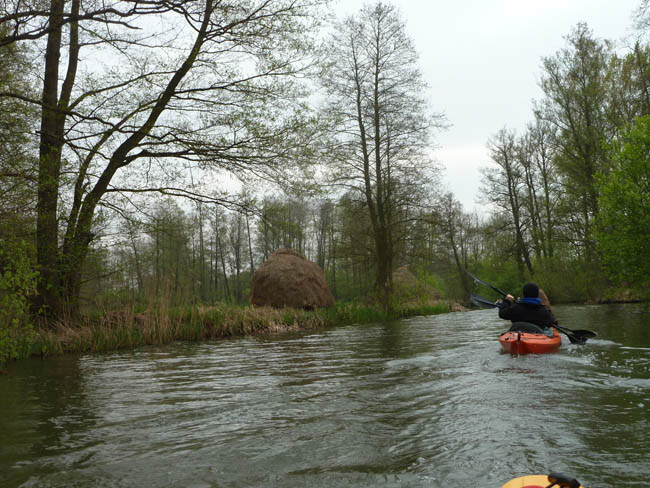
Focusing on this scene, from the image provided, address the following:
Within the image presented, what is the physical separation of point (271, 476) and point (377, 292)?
15.8m

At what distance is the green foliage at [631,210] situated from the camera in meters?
12.3

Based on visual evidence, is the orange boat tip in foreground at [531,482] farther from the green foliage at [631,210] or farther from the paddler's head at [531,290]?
the green foliage at [631,210]

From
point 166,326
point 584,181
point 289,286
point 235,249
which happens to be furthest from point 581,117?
point 235,249

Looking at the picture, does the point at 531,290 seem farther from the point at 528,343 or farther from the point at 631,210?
the point at 631,210

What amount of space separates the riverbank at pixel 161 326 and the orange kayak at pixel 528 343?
6.87m

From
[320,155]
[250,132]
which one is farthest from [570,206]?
[250,132]

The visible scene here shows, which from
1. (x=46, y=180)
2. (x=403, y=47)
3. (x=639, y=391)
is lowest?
(x=639, y=391)

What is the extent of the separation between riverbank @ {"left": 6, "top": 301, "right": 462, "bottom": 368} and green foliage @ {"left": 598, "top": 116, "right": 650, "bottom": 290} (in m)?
8.05

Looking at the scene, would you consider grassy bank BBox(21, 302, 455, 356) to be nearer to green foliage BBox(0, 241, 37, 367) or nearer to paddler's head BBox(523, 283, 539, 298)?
green foliage BBox(0, 241, 37, 367)

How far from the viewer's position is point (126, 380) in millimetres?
6469

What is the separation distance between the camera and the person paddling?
8.55 m

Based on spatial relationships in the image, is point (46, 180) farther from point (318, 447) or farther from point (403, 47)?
point (403, 47)

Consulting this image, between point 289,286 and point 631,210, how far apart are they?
10.6 m

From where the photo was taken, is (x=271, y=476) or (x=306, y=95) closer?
(x=271, y=476)
